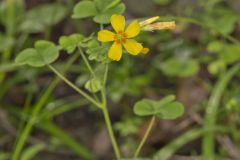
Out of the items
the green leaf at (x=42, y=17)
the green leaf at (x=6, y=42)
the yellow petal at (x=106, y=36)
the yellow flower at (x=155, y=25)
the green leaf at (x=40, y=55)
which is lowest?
the green leaf at (x=42, y=17)

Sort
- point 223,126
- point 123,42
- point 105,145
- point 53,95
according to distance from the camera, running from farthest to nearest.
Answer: point 53,95 < point 105,145 < point 223,126 < point 123,42

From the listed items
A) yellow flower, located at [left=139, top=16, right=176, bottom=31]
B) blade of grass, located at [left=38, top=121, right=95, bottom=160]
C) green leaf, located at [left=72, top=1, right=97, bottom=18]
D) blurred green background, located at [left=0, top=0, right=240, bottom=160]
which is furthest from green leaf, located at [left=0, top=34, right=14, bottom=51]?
yellow flower, located at [left=139, top=16, right=176, bottom=31]

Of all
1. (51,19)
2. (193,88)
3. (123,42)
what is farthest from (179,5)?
(123,42)

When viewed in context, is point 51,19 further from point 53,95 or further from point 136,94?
point 136,94

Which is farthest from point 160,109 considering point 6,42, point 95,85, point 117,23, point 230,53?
point 6,42

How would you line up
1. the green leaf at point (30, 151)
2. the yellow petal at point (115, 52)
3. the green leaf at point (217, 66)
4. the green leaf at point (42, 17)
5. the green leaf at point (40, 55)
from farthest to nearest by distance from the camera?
the green leaf at point (42, 17) < the green leaf at point (217, 66) < the green leaf at point (30, 151) < the green leaf at point (40, 55) < the yellow petal at point (115, 52)

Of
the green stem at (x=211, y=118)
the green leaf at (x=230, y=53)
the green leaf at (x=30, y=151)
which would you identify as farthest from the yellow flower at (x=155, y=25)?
the green leaf at (x=30, y=151)

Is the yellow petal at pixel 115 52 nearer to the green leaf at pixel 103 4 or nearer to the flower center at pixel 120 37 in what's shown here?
the flower center at pixel 120 37

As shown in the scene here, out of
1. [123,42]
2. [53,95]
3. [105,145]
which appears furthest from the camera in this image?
[53,95]
